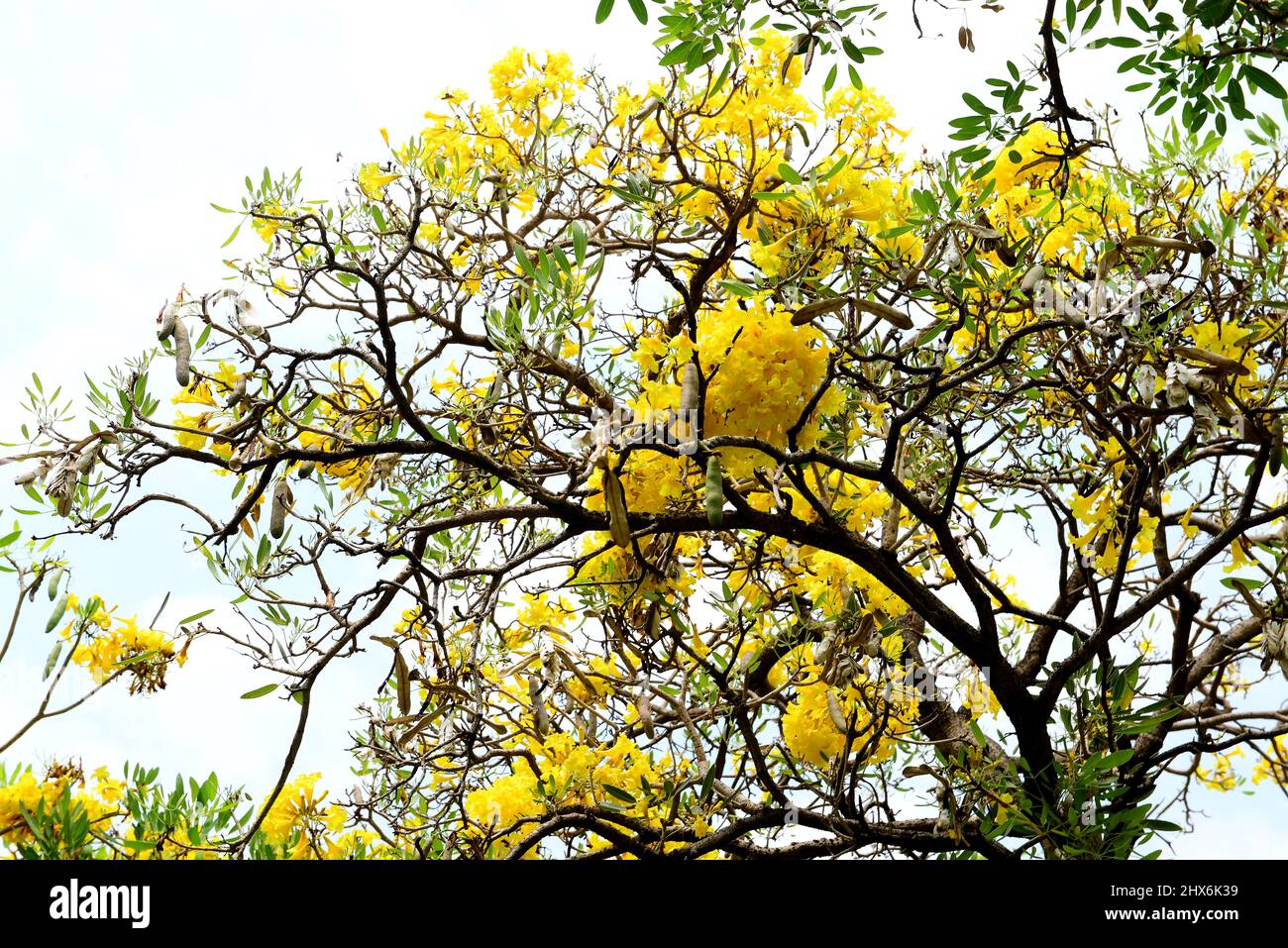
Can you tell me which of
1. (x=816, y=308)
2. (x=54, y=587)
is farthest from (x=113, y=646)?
(x=816, y=308)

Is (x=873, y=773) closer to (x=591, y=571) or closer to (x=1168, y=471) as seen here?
(x=591, y=571)

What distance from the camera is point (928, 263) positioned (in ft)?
8.43

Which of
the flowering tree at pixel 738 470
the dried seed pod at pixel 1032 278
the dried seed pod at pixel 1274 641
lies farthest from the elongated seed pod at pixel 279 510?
the dried seed pod at pixel 1274 641

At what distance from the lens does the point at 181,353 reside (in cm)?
223

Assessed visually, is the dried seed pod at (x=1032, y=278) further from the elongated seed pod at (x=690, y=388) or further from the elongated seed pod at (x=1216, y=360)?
the elongated seed pod at (x=690, y=388)

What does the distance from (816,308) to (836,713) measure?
4.03 feet

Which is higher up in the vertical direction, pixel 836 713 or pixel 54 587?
pixel 54 587

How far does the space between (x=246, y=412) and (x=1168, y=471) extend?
8.29ft

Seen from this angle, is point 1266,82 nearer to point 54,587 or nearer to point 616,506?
point 616,506

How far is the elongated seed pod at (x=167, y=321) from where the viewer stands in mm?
2254

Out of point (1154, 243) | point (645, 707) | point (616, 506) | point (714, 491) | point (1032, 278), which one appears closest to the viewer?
point (714, 491)

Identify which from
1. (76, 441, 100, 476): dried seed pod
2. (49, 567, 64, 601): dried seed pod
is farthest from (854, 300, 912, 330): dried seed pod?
(49, 567, 64, 601): dried seed pod

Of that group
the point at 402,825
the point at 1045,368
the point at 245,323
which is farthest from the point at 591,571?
the point at 1045,368

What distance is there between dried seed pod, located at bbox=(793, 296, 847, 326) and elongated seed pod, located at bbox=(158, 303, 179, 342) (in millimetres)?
1248
